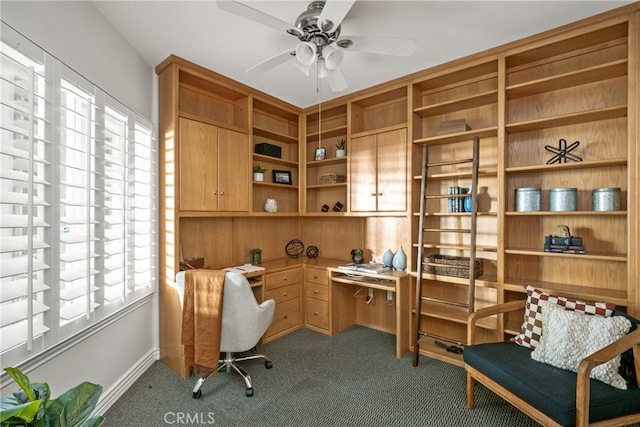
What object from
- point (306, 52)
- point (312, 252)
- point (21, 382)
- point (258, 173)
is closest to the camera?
→ point (21, 382)

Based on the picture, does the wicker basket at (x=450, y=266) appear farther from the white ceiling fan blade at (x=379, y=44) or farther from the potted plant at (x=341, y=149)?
the white ceiling fan blade at (x=379, y=44)

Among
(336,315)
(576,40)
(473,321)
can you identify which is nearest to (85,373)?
(336,315)

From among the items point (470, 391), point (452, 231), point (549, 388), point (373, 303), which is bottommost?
point (470, 391)

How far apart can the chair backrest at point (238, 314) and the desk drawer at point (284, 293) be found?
0.81 m

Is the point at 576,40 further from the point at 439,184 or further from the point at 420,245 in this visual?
the point at 420,245

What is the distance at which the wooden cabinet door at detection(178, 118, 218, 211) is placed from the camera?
105 inches

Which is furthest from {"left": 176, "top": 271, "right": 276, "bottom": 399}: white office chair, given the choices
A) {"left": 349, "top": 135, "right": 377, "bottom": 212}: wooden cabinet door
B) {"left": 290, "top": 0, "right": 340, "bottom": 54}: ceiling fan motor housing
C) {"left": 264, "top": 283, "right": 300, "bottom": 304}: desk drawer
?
{"left": 290, "top": 0, "right": 340, "bottom": 54}: ceiling fan motor housing

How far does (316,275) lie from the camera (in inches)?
136

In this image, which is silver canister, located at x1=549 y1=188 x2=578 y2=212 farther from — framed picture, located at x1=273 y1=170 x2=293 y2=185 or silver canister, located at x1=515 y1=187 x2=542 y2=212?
framed picture, located at x1=273 y1=170 x2=293 y2=185

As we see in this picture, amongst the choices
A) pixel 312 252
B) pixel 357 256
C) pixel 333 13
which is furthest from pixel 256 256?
pixel 333 13

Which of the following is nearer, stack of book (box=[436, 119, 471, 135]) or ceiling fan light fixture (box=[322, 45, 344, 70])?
ceiling fan light fixture (box=[322, 45, 344, 70])

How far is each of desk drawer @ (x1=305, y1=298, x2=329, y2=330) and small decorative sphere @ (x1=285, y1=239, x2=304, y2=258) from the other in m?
0.75

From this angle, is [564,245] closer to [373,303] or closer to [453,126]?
[453,126]

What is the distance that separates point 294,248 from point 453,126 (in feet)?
8.00
